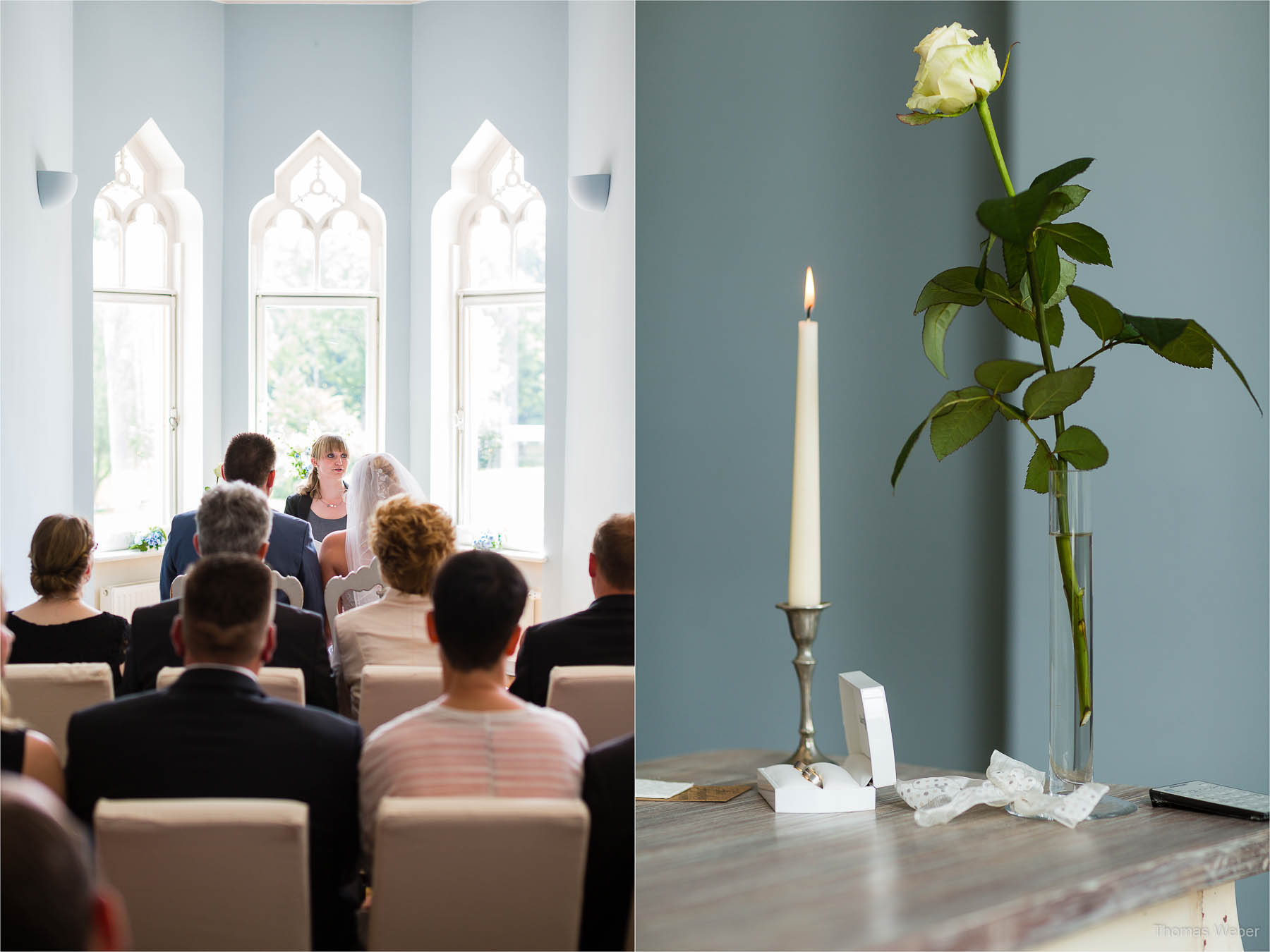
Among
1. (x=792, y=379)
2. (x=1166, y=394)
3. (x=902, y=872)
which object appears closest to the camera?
(x=902, y=872)

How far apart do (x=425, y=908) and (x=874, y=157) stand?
126 cm

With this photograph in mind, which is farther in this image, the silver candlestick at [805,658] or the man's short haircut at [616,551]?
the silver candlestick at [805,658]

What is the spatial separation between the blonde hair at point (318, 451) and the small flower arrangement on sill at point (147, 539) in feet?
0.15

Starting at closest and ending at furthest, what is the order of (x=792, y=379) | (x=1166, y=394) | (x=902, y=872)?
(x=902, y=872)
(x=1166, y=394)
(x=792, y=379)

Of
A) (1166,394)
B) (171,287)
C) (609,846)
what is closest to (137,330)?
(171,287)

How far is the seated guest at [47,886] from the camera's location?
0.28m

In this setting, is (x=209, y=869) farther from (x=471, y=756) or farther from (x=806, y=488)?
(x=806, y=488)

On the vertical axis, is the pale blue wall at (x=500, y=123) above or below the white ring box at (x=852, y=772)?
above

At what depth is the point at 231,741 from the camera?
0.29 meters

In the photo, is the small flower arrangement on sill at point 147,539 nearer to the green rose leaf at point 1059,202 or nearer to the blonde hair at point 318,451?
the blonde hair at point 318,451

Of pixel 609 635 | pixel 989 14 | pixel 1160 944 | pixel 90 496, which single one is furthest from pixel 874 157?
pixel 90 496

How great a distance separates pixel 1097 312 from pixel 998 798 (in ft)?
1.43

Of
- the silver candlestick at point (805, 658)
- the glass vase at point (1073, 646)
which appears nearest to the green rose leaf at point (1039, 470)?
the glass vase at point (1073, 646)

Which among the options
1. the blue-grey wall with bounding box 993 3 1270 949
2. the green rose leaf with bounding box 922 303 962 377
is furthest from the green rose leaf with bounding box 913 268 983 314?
the blue-grey wall with bounding box 993 3 1270 949
